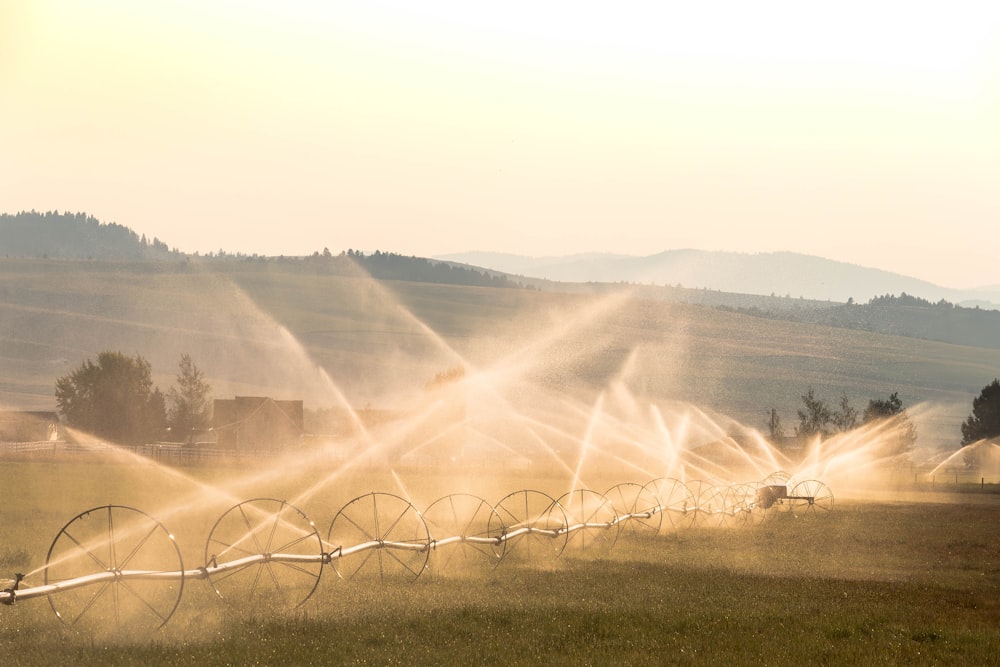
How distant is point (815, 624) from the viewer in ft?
90.8

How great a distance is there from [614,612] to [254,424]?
11809 cm

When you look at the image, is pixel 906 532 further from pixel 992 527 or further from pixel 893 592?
pixel 893 592

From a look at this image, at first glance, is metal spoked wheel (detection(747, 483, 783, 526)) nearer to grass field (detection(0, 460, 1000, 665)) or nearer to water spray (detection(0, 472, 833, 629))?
water spray (detection(0, 472, 833, 629))

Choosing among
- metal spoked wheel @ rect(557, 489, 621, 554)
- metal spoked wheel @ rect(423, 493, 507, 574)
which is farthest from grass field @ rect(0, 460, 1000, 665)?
metal spoked wheel @ rect(557, 489, 621, 554)

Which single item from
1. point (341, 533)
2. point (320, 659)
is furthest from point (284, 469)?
point (320, 659)

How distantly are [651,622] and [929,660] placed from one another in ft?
19.7

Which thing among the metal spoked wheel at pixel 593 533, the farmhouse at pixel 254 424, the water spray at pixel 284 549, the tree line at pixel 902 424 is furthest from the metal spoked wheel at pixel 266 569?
the tree line at pixel 902 424

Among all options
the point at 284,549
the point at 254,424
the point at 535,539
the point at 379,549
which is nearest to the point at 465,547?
the point at 535,539

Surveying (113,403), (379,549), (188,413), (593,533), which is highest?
(113,403)

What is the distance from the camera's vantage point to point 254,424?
142 metres

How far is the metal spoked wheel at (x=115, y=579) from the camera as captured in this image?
2481cm

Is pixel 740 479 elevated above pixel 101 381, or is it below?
below

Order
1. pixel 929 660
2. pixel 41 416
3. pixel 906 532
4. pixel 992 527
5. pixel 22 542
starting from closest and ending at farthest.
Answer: pixel 929 660, pixel 22 542, pixel 906 532, pixel 992 527, pixel 41 416

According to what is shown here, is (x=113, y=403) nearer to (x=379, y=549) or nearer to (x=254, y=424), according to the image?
(x=254, y=424)
